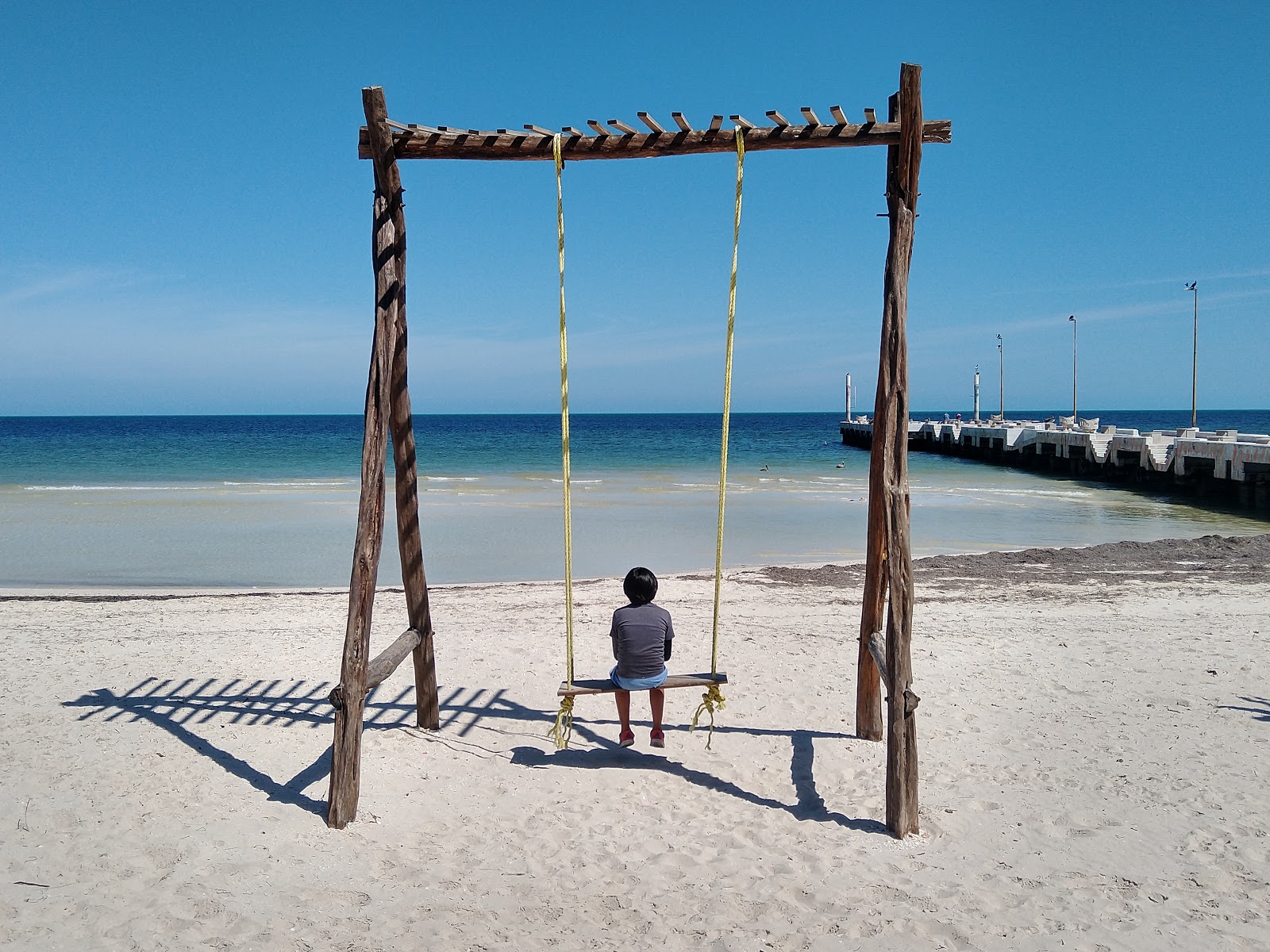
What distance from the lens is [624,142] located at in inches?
172

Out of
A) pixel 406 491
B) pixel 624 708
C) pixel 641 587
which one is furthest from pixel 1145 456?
pixel 406 491

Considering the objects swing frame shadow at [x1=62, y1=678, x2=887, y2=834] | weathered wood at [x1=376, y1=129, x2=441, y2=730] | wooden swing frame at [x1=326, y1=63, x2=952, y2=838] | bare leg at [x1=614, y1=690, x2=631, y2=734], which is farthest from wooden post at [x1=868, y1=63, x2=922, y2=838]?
weathered wood at [x1=376, y1=129, x2=441, y2=730]

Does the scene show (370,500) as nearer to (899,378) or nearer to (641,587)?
(641,587)

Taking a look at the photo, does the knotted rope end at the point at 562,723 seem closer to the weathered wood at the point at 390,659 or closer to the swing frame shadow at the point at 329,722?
the swing frame shadow at the point at 329,722

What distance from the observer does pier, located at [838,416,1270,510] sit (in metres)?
20.2

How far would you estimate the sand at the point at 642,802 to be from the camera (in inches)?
124

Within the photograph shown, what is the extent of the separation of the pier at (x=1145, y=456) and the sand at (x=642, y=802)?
5920mm

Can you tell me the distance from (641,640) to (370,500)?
150 centimetres

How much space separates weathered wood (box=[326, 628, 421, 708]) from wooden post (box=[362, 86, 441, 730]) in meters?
0.10

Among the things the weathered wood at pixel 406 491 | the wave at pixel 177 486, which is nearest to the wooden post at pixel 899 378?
the weathered wood at pixel 406 491

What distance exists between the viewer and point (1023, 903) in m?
3.23

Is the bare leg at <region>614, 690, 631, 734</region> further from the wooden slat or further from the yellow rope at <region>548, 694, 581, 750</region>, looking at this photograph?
the wooden slat

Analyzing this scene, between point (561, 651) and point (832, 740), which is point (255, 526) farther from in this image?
point (832, 740)

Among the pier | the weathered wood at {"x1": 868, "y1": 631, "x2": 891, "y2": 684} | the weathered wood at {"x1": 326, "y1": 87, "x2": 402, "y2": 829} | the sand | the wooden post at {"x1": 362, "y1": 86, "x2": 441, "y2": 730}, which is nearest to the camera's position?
the sand
